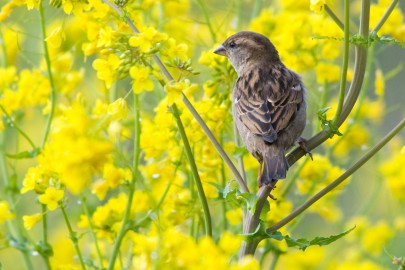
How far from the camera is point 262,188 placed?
9.20ft

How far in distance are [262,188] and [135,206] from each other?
0.74m

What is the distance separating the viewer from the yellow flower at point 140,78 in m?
2.63

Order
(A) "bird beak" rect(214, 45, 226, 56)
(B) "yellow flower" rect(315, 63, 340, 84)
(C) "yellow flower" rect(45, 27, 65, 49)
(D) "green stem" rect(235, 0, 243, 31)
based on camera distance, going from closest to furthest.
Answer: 1. (C) "yellow flower" rect(45, 27, 65, 49)
2. (A) "bird beak" rect(214, 45, 226, 56)
3. (B) "yellow flower" rect(315, 63, 340, 84)
4. (D) "green stem" rect(235, 0, 243, 31)

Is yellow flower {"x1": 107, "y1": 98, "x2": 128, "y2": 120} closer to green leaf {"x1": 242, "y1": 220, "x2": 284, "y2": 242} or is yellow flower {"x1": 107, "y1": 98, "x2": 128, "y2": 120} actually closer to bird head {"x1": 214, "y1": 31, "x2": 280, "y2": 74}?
green leaf {"x1": 242, "y1": 220, "x2": 284, "y2": 242}

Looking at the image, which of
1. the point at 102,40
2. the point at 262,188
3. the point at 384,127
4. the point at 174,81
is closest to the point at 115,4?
the point at 102,40

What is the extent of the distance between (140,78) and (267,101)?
3.42 ft

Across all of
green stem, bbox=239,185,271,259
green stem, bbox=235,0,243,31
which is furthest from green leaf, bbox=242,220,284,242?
→ green stem, bbox=235,0,243,31

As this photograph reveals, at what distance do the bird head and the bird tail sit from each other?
578 millimetres

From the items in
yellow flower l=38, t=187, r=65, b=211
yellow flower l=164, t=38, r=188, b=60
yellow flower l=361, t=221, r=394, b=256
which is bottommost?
yellow flower l=38, t=187, r=65, b=211

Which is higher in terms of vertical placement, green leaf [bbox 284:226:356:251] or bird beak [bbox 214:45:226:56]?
bird beak [bbox 214:45:226:56]

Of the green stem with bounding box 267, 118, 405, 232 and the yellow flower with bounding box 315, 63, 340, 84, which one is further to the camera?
the yellow flower with bounding box 315, 63, 340, 84

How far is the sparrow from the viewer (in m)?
3.39

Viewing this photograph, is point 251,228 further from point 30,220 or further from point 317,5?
point 30,220

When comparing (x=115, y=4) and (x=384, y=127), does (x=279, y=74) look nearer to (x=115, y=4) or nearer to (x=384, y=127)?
(x=115, y=4)
